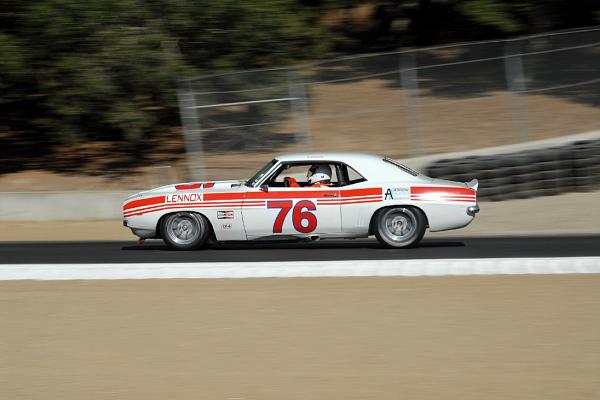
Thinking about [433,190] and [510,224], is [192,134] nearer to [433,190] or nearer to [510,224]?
[510,224]

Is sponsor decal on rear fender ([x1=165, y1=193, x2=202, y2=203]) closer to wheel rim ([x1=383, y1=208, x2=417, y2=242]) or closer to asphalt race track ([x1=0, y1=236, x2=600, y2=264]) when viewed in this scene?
asphalt race track ([x1=0, y1=236, x2=600, y2=264])

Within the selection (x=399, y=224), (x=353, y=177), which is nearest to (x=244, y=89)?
(x=353, y=177)

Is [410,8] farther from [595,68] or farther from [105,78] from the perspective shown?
[105,78]

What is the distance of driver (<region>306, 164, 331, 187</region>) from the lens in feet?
37.5

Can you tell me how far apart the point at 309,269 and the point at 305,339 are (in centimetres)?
301

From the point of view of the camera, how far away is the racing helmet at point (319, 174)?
37.6 ft

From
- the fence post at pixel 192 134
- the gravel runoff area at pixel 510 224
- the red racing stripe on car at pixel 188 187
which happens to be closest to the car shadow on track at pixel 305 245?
the red racing stripe on car at pixel 188 187

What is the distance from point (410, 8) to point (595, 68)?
9106 mm

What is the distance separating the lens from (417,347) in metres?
6.81

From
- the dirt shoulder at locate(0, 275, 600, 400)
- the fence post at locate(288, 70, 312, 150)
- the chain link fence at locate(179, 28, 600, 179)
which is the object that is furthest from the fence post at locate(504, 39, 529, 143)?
the dirt shoulder at locate(0, 275, 600, 400)

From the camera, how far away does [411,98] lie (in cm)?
1636

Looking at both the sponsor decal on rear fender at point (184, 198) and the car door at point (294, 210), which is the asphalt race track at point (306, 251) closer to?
the car door at point (294, 210)

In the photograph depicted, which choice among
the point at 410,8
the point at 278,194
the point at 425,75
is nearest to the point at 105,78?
the point at 425,75

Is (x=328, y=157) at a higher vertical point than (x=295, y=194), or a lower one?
higher
